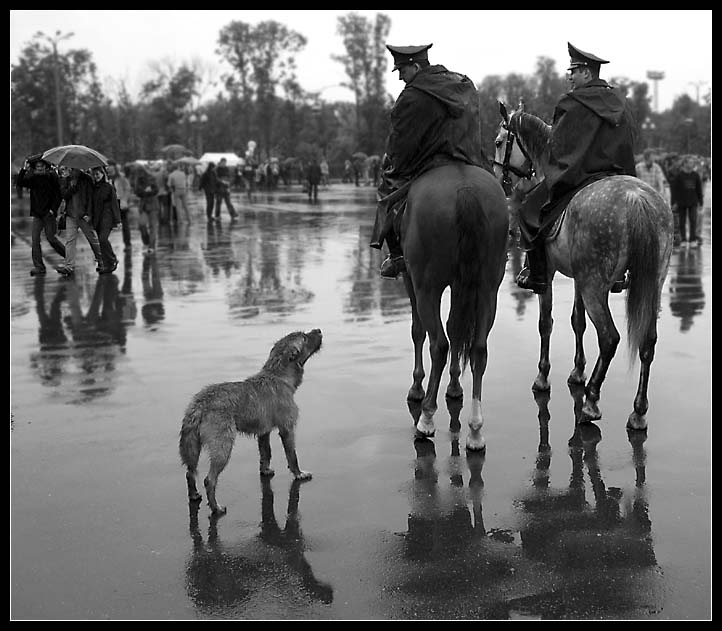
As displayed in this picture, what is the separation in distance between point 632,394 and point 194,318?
6.15 metres

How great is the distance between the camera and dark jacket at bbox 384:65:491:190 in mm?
7754

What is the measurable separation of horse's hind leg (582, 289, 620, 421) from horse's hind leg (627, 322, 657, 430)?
0.73ft

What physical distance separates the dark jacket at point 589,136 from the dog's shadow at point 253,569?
151 inches

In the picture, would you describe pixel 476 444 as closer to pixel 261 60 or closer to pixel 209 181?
pixel 209 181

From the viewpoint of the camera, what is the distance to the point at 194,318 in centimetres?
1290

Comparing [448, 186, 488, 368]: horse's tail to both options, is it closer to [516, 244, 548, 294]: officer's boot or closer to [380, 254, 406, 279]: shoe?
[380, 254, 406, 279]: shoe

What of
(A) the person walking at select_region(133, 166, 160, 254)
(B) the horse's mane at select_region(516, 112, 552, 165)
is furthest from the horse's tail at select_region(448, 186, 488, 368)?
(A) the person walking at select_region(133, 166, 160, 254)

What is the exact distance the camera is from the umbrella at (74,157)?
28.9 feet

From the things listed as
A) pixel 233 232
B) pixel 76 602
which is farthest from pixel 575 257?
pixel 233 232

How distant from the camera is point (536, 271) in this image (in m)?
8.82

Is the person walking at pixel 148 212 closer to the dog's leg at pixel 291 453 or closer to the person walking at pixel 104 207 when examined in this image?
the person walking at pixel 104 207

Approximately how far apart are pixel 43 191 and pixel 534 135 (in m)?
5.40

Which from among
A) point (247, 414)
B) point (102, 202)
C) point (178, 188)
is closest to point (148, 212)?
point (178, 188)
